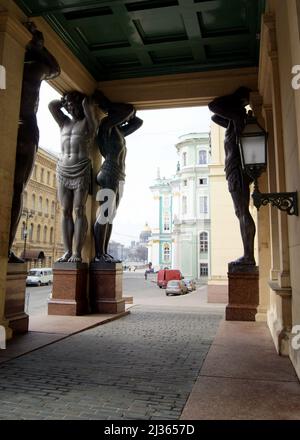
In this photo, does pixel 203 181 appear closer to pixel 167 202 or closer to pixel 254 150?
pixel 167 202

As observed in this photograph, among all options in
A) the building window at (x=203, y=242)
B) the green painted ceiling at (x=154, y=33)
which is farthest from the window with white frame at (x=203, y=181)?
the green painted ceiling at (x=154, y=33)

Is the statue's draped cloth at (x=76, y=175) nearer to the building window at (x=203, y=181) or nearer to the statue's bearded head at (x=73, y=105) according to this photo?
the statue's bearded head at (x=73, y=105)

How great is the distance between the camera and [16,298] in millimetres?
5777

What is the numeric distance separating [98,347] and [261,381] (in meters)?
2.34

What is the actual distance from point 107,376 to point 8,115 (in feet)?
13.0

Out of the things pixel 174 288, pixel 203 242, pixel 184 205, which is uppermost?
pixel 184 205

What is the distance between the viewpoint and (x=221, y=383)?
3.52 m

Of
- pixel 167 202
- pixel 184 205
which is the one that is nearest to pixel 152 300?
pixel 184 205

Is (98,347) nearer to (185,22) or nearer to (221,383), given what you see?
(221,383)

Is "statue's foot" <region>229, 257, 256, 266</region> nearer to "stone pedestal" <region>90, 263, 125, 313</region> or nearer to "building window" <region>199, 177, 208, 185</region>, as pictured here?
"stone pedestal" <region>90, 263, 125, 313</region>

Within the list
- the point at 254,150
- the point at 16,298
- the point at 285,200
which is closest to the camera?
the point at 285,200

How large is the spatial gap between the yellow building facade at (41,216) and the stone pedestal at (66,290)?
76.0ft

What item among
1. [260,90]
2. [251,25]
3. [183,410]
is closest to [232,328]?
[183,410]

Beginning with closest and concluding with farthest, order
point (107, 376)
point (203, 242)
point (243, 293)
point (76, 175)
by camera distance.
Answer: point (107, 376) < point (243, 293) < point (76, 175) < point (203, 242)
